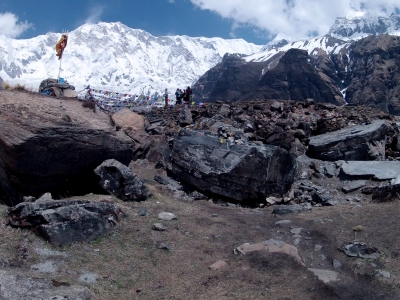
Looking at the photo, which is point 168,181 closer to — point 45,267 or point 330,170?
point 330,170

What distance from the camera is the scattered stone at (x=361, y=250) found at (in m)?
8.42

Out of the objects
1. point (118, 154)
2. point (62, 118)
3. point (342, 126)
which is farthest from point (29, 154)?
point (342, 126)

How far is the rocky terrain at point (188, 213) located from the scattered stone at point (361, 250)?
0.11 feet

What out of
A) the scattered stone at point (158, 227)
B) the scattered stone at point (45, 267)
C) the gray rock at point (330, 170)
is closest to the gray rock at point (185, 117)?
the gray rock at point (330, 170)

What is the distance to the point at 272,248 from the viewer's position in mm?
8602

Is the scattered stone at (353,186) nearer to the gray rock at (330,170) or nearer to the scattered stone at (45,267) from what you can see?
the gray rock at (330,170)

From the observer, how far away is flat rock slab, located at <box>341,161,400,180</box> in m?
14.8

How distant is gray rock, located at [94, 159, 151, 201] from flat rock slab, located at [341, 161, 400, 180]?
8073 millimetres

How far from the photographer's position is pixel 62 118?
11.4 metres

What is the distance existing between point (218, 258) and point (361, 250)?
9.61 feet

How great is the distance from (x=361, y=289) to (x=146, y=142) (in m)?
12.6

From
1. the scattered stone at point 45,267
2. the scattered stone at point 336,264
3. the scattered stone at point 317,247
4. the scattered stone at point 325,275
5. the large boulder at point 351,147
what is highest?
the large boulder at point 351,147

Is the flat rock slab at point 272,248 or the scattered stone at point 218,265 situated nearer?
the scattered stone at point 218,265

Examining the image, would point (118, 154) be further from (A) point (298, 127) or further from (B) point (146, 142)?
(A) point (298, 127)
